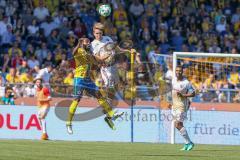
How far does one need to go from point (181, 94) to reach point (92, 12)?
13.0 m

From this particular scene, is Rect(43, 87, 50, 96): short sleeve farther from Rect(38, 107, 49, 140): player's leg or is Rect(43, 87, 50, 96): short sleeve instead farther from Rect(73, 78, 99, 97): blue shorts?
Rect(73, 78, 99, 97): blue shorts

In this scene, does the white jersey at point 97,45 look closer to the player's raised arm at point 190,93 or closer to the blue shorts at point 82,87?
the blue shorts at point 82,87

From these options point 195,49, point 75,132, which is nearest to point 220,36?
point 195,49

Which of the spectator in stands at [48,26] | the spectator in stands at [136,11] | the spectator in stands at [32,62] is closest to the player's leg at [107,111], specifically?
the spectator in stands at [32,62]

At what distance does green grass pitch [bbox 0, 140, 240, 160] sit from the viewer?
18672 mm

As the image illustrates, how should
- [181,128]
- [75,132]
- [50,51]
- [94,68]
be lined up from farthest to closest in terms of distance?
[50,51]
[75,132]
[94,68]
[181,128]

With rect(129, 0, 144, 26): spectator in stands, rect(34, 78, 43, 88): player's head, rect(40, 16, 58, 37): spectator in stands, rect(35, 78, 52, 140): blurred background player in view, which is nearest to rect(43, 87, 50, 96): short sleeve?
rect(35, 78, 52, 140): blurred background player

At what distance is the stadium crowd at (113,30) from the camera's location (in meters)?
30.3

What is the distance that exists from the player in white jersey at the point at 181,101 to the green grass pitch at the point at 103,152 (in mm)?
485

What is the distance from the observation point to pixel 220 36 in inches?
1409

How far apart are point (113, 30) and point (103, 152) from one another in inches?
579

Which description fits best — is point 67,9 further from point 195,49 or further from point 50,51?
point 195,49

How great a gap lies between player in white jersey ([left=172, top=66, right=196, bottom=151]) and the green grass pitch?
48 centimetres

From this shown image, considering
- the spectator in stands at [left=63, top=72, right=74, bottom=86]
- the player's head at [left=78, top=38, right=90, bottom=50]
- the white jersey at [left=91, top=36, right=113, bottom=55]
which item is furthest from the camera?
the spectator in stands at [left=63, top=72, right=74, bottom=86]
